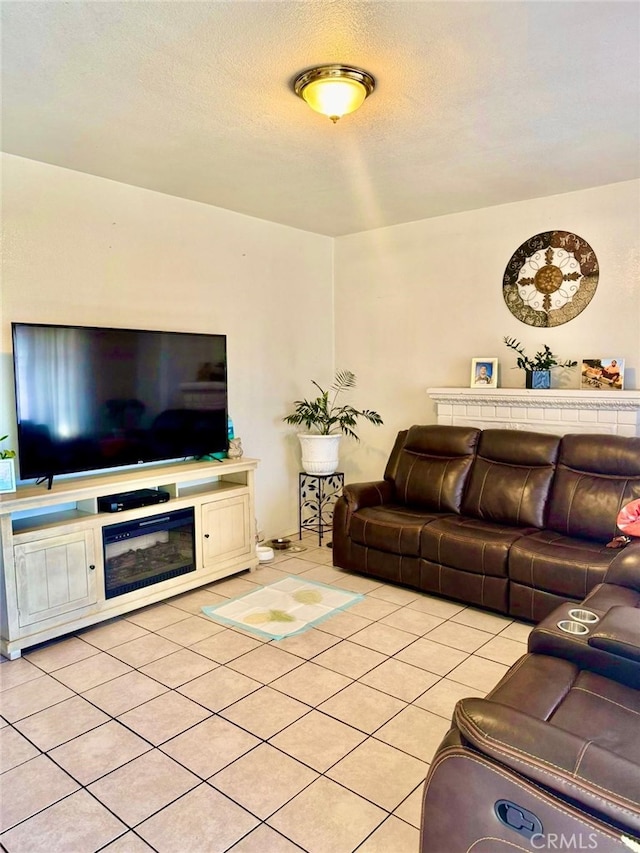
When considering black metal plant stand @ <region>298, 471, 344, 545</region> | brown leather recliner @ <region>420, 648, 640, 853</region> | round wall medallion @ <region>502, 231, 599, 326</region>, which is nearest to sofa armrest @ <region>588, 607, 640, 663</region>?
brown leather recliner @ <region>420, 648, 640, 853</region>

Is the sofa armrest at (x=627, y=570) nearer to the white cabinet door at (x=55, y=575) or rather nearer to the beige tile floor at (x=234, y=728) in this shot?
the beige tile floor at (x=234, y=728)

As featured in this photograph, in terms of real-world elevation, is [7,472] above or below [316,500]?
above

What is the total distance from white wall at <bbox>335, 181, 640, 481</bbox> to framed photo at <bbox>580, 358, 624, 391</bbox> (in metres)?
0.10

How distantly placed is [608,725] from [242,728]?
1417mm

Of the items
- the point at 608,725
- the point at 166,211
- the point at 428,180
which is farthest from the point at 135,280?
the point at 608,725

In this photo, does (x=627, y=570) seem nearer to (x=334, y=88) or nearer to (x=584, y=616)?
(x=584, y=616)

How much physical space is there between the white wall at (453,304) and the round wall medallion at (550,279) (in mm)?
54

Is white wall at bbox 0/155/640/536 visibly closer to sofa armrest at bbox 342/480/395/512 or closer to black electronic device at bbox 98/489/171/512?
black electronic device at bbox 98/489/171/512

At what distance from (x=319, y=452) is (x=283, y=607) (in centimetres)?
144

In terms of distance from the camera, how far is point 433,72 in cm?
227

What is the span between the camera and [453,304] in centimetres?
461

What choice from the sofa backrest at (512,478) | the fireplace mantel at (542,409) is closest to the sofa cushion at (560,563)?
the sofa backrest at (512,478)

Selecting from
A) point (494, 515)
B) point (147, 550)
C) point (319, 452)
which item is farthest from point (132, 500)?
point (494, 515)

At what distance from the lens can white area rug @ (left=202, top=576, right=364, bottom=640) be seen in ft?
10.7
